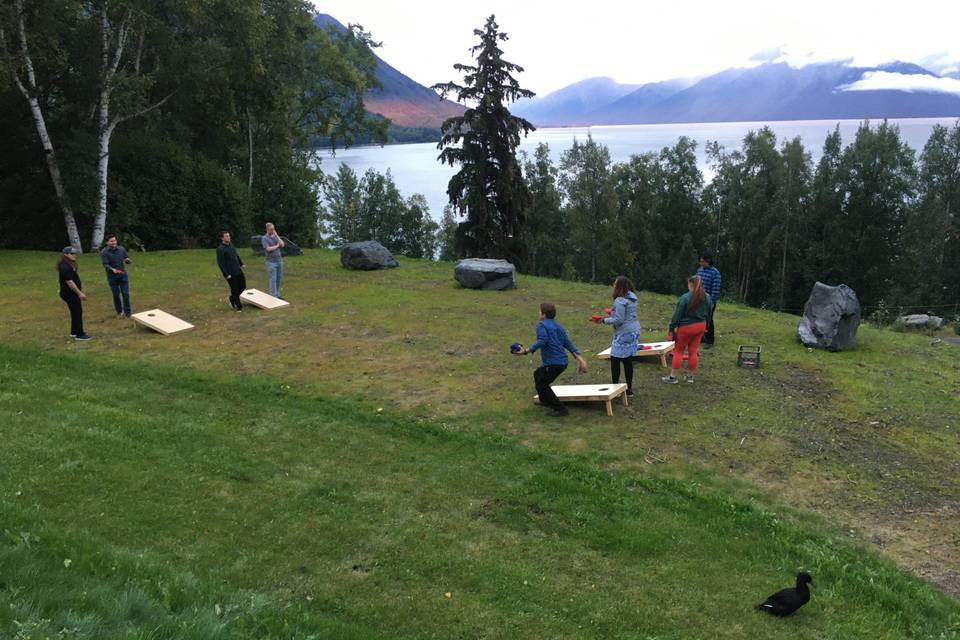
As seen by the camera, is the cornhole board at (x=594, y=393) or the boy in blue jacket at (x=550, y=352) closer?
the boy in blue jacket at (x=550, y=352)

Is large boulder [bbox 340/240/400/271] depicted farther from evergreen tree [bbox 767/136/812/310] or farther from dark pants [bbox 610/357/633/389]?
evergreen tree [bbox 767/136/812/310]

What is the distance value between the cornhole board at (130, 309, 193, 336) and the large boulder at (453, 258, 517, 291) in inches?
328

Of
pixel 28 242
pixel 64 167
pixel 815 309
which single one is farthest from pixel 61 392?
pixel 28 242

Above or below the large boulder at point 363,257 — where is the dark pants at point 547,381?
below

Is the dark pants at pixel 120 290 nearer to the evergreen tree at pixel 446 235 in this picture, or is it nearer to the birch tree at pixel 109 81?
the birch tree at pixel 109 81

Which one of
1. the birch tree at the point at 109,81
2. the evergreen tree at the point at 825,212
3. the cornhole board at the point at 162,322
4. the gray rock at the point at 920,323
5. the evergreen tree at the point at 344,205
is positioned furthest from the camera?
the evergreen tree at the point at 344,205

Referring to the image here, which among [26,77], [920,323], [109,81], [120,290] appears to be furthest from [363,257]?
[920,323]

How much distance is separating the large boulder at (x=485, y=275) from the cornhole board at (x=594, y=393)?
32.7 feet

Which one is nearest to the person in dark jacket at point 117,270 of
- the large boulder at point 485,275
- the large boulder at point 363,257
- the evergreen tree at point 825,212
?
the large boulder at point 363,257

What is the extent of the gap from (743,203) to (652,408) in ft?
156

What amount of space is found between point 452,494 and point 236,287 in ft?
34.4

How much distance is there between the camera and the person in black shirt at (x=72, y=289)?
1255 cm

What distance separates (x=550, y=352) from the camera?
9.25 metres

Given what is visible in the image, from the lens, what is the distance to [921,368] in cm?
1255
